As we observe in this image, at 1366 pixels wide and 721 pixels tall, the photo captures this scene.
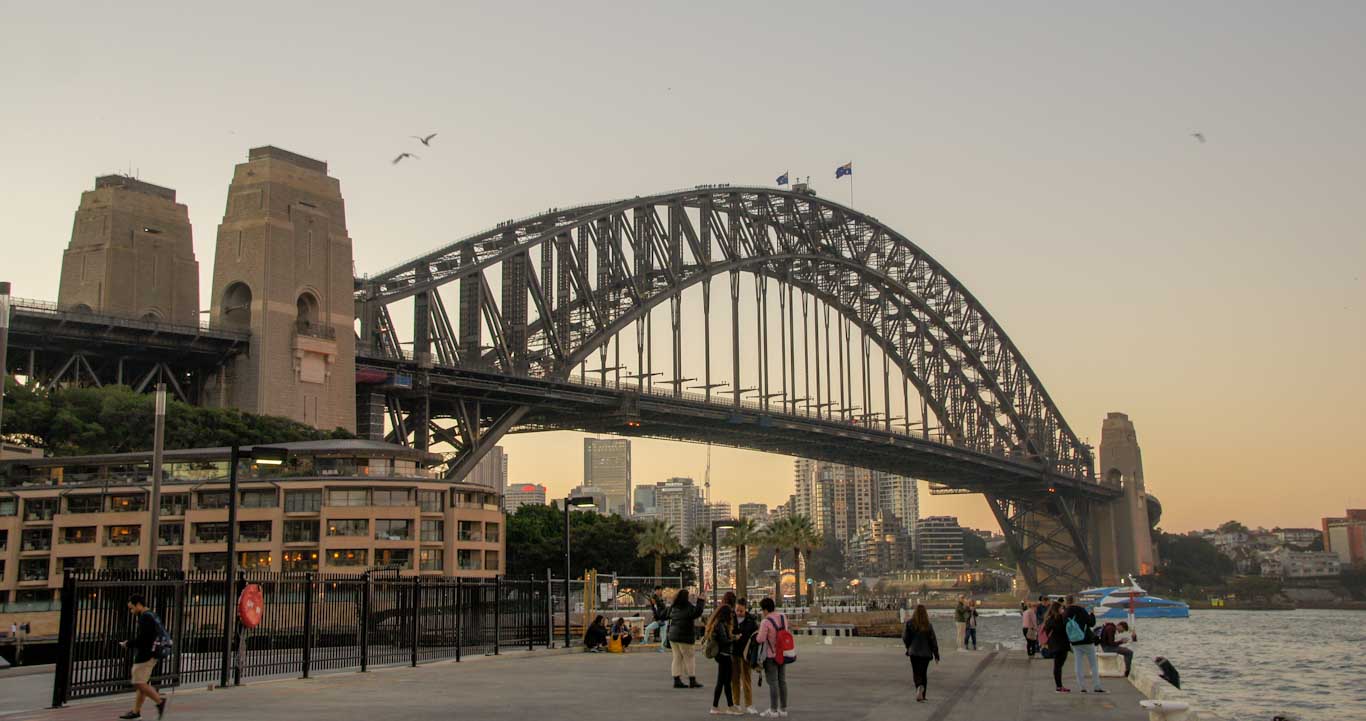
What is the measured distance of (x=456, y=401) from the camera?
9494 cm

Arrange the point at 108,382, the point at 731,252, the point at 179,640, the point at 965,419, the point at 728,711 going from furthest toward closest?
the point at 965,419 < the point at 731,252 < the point at 108,382 < the point at 179,640 < the point at 728,711

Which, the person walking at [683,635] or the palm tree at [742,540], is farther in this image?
the palm tree at [742,540]

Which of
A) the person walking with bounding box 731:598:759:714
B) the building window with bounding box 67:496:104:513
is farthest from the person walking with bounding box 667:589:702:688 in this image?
the building window with bounding box 67:496:104:513

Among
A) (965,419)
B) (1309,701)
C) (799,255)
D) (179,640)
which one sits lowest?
(1309,701)

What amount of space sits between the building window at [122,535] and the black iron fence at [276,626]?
1378 inches

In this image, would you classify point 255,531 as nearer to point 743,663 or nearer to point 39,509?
point 39,509

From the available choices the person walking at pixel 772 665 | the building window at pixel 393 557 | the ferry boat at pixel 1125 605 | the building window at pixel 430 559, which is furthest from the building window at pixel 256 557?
the ferry boat at pixel 1125 605

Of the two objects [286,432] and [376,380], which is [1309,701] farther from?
[376,380]

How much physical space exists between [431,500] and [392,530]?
3.51m

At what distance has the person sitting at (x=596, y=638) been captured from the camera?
3941 centimetres

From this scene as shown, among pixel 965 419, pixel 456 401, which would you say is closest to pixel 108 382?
pixel 456 401

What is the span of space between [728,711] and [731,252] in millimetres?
106240

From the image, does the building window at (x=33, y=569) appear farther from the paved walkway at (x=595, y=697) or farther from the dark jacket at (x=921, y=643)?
the dark jacket at (x=921, y=643)

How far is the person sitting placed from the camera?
129 ft
